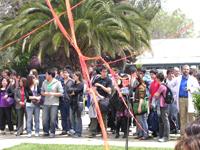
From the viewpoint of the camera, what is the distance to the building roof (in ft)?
129

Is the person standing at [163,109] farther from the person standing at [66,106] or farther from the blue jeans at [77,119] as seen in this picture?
the person standing at [66,106]

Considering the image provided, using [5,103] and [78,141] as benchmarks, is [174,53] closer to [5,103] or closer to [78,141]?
[5,103]

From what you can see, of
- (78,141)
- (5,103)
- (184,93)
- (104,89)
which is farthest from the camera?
(5,103)

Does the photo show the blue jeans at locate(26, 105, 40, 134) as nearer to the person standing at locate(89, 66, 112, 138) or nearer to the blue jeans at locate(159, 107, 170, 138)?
the person standing at locate(89, 66, 112, 138)

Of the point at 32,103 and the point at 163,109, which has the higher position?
the point at 32,103

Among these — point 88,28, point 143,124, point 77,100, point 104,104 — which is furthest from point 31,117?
point 88,28

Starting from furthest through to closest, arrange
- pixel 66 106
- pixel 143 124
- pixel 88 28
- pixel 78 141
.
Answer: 1. pixel 88 28
2. pixel 66 106
3. pixel 143 124
4. pixel 78 141

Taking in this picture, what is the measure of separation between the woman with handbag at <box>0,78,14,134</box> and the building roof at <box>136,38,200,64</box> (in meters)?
23.0

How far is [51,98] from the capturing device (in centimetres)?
1279

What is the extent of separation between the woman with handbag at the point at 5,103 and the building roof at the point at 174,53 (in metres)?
23.0

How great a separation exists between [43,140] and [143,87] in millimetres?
2695

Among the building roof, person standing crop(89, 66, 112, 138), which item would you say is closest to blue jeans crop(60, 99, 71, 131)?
person standing crop(89, 66, 112, 138)

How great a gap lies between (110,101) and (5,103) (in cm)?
312

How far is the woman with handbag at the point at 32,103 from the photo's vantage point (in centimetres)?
1302
